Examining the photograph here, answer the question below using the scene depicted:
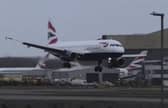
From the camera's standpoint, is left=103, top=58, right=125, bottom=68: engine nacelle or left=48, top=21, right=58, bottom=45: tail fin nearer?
left=103, top=58, right=125, bottom=68: engine nacelle

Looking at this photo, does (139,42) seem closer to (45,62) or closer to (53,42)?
(45,62)

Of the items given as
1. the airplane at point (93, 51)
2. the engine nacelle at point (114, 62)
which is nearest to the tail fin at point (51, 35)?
the airplane at point (93, 51)

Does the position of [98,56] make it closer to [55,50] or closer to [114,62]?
[114,62]

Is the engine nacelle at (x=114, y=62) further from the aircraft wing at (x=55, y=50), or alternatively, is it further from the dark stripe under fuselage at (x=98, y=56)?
the aircraft wing at (x=55, y=50)

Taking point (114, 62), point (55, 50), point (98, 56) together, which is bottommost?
point (114, 62)

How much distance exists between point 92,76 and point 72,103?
61.1 meters

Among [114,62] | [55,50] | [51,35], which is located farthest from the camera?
[51,35]

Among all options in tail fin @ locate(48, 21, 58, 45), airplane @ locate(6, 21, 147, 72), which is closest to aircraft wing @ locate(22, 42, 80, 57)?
airplane @ locate(6, 21, 147, 72)

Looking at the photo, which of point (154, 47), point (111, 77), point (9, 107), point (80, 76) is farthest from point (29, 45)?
point (154, 47)

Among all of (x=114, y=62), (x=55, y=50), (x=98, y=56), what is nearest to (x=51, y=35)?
(x=55, y=50)

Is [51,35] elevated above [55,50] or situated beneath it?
elevated above

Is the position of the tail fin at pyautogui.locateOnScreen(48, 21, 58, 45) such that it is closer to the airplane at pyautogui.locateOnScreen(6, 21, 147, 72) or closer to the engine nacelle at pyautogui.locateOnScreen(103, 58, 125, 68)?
the airplane at pyautogui.locateOnScreen(6, 21, 147, 72)

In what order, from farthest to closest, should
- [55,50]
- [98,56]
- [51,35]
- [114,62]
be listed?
[51,35] < [55,50] < [98,56] < [114,62]

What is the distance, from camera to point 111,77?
323ft
